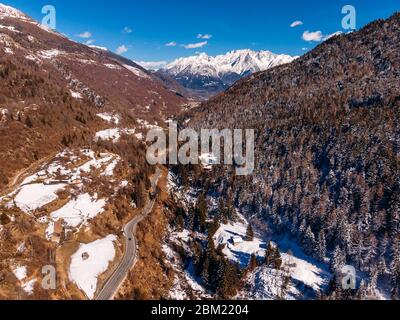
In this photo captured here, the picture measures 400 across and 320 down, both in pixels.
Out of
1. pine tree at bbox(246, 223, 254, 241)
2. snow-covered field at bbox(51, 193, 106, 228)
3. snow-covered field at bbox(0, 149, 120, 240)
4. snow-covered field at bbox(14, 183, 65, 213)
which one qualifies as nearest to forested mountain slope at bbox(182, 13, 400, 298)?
pine tree at bbox(246, 223, 254, 241)

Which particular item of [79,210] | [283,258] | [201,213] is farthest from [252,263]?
[79,210]

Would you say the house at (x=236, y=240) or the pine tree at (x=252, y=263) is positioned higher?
the house at (x=236, y=240)

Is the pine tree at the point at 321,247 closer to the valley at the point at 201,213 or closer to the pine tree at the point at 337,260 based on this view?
the valley at the point at 201,213

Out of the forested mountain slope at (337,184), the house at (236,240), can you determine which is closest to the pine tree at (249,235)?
the house at (236,240)

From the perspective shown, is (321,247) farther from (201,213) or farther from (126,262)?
(126,262)

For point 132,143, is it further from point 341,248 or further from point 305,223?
point 341,248

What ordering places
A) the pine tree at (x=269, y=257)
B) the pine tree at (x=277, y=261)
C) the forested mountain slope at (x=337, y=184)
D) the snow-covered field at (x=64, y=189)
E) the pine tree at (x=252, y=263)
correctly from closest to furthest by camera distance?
the pine tree at (x=277, y=261) → the snow-covered field at (x=64, y=189) → the forested mountain slope at (x=337, y=184) → the pine tree at (x=252, y=263) → the pine tree at (x=269, y=257)
